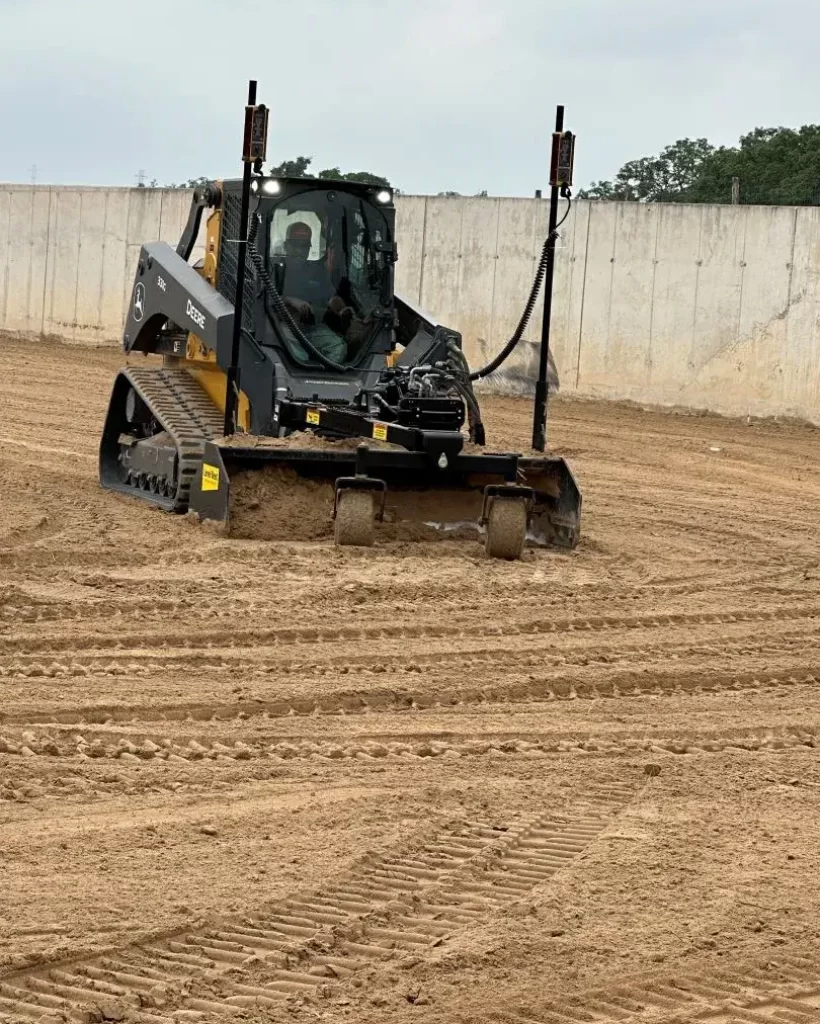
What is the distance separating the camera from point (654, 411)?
21031 mm

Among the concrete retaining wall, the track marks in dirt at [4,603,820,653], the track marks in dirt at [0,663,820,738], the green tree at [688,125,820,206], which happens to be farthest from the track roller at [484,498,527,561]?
the green tree at [688,125,820,206]

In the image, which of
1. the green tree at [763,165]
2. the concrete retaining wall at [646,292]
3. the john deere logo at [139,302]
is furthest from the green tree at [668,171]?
the john deere logo at [139,302]

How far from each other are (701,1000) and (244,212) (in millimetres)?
7979

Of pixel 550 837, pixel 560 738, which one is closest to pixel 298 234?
pixel 560 738

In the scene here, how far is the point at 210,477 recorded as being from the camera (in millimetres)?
11273

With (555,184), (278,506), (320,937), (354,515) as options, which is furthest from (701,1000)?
(555,184)

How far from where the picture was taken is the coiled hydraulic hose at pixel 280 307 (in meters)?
12.1

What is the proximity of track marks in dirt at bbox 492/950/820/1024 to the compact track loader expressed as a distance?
21.1 ft

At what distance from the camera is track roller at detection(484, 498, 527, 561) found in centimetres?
1102

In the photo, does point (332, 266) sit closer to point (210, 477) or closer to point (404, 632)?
point (210, 477)

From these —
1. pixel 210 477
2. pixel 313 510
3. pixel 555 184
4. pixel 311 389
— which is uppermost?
pixel 555 184

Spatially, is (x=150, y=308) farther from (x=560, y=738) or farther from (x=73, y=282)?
→ (x=73, y=282)

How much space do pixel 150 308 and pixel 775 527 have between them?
5045 millimetres

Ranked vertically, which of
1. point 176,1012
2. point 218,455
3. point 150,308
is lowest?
point 176,1012
